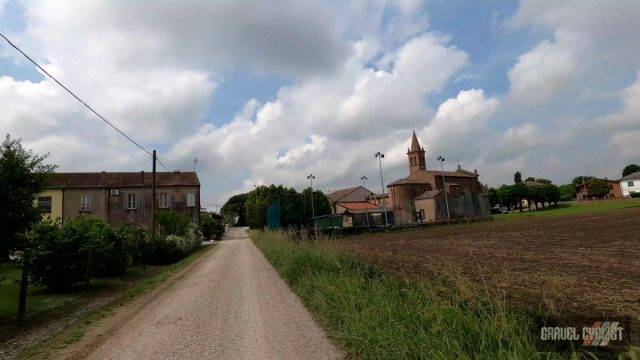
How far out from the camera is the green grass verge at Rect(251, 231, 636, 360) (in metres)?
3.82

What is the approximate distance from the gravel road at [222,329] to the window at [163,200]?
3883cm

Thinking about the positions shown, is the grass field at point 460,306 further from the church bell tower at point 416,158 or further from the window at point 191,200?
the church bell tower at point 416,158

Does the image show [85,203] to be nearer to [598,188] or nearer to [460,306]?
[460,306]

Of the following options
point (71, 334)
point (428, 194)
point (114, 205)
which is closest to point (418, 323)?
point (71, 334)

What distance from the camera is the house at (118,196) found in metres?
44.2

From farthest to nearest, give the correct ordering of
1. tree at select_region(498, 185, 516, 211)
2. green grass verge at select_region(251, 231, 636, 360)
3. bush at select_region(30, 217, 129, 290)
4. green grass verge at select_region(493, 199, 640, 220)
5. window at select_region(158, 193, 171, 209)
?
tree at select_region(498, 185, 516, 211) → green grass verge at select_region(493, 199, 640, 220) → window at select_region(158, 193, 171, 209) → bush at select_region(30, 217, 129, 290) → green grass verge at select_region(251, 231, 636, 360)

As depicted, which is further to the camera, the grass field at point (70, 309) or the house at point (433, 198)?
the house at point (433, 198)

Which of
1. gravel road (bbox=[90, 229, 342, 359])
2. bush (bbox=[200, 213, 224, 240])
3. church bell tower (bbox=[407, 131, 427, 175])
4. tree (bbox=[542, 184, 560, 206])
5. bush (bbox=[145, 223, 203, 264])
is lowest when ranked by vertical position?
gravel road (bbox=[90, 229, 342, 359])

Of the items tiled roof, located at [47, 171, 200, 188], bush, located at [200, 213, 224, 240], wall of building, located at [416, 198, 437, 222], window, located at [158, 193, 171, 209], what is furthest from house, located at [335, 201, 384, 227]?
window, located at [158, 193, 171, 209]

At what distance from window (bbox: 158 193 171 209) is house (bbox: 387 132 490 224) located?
139 ft

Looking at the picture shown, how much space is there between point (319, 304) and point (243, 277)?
657 centimetres

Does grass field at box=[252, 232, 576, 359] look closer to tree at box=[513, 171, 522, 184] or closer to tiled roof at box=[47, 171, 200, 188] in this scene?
tiled roof at box=[47, 171, 200, 188]

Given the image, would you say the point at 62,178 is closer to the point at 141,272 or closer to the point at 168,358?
the point at 141,272

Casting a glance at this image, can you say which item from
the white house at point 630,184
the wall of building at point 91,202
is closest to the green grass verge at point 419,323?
the wall of building at point 91,202
